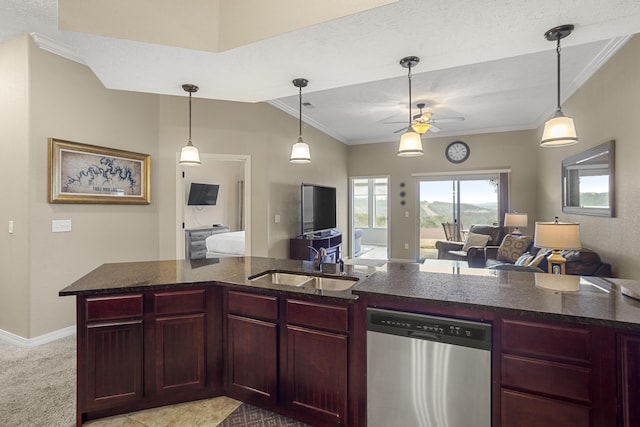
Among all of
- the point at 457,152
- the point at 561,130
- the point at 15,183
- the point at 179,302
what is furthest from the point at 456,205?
A: the point at 15,183

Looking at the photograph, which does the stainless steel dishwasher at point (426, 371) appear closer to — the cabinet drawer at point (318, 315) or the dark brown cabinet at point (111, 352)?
the cabinet drawer at point (318, 315)

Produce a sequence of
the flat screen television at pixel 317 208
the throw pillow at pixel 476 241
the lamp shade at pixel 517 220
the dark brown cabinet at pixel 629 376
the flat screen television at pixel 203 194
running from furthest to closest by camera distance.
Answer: the flat screen television at pixel 203 194 < the throw pillow at pixel 476 241 < the lamp shade at pixel 517 220 < the flat screen television at pixel 317 208 < the dark brown cabinet at pixel 629 376

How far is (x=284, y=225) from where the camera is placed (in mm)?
5016

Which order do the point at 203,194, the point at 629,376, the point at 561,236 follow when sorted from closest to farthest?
the point at 629,376
the point at 561,236
the point at 203,194

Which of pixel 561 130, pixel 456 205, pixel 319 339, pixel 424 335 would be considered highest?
pixel 561 130

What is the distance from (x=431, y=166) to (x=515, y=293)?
5.86 meters

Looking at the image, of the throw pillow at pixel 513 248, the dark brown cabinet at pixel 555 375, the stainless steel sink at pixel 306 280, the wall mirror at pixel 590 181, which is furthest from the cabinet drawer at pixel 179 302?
the throw pillow at pixel 513 248

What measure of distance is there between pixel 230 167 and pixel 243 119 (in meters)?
3.84

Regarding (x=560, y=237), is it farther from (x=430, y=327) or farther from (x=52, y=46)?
(x=52, y=46)

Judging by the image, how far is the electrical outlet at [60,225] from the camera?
3094 millimetres

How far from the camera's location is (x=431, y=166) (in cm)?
704

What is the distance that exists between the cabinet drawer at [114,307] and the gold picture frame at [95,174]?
1.84 metres

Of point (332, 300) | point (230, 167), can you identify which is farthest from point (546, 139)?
point (230, 167)

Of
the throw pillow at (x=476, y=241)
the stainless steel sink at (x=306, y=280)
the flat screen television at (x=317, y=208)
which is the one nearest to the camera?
the stainless steel sink at (x=306, y=280)
